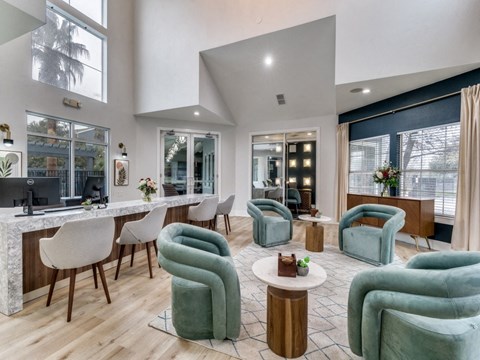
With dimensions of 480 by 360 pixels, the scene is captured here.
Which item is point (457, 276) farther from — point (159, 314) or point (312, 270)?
point (159, 314)

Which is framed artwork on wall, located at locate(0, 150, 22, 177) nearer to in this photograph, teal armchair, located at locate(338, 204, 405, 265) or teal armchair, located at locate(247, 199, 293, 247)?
teal armchair, located at locate(247, 199, 293, 247)

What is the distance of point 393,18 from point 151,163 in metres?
6.07

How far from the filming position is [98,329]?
2.02m

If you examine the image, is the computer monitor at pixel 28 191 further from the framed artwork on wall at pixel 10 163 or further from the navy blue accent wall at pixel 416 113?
the navy blue accent wall at pixel 416 113

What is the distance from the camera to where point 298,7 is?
4336 mm

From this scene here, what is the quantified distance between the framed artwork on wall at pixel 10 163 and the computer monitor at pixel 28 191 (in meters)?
2.00

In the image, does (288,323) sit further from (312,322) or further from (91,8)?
(91,8)

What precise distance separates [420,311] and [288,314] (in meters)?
0.79

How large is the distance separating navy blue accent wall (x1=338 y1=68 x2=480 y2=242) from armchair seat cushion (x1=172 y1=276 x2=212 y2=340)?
4.40 m

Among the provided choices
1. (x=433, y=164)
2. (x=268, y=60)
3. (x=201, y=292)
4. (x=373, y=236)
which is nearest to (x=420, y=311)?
(x=201, y=292)

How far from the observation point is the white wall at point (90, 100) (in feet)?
13.1

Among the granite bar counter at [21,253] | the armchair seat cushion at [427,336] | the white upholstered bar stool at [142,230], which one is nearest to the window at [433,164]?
the armchair seat cushion at [427,336]

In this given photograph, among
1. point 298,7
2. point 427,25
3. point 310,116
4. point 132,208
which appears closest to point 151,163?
point 132,208

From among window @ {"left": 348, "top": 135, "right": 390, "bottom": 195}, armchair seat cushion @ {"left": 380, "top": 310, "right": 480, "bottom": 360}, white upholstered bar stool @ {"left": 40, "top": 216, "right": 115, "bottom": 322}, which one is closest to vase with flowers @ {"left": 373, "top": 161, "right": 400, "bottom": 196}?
window @ {"left": 348, "top": 135, "right": 390, "bottom": 195}
